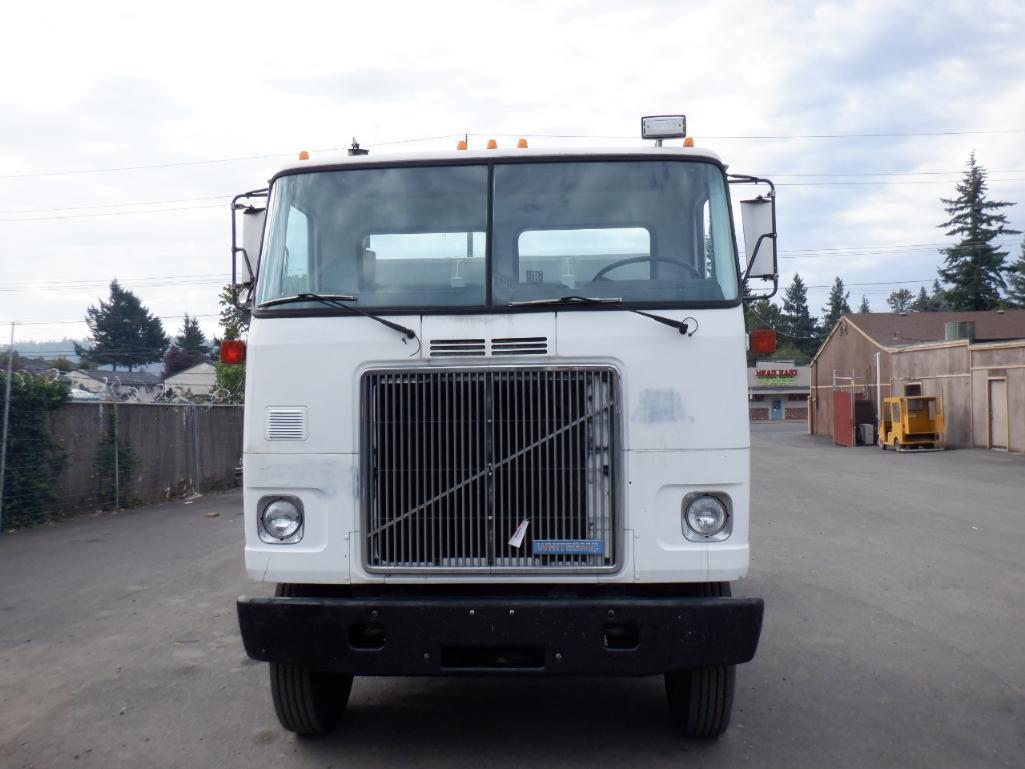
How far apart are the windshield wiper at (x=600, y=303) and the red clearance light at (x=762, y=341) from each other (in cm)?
66

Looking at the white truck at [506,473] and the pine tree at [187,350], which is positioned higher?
the pine tree at [187,350]

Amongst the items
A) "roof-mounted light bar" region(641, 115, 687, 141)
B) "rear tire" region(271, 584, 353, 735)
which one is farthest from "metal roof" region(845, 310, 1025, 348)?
"rear tire" region(271, 584, 353, 735)

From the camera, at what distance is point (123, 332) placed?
81375 mm

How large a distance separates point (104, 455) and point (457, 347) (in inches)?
456

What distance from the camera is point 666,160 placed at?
476 centimetres

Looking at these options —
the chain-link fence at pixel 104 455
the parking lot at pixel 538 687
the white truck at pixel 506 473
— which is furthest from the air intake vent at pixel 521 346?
the chain-link fence at pixel 104 455

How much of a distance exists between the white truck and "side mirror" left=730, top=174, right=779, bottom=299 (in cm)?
34

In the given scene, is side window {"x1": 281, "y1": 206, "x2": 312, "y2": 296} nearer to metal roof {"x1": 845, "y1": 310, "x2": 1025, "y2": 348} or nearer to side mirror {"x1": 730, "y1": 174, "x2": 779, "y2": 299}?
side mirror {"x1": 730, "y1": 174, "x2": 779, "y2": 299}

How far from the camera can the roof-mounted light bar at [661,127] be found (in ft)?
16.3

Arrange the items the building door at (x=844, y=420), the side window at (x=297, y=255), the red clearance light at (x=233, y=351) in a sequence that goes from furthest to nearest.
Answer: the building door at (x=844, y=420), the red clearance light at (x=233, y=351), the side window at (x=297, y=255)

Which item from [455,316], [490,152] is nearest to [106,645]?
[455,316]

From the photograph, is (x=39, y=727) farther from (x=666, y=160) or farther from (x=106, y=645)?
(x=666, y=160)

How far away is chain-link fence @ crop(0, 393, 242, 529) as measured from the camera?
12414 millimetres

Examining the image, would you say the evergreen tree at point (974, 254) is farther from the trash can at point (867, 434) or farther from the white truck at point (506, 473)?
the white truck at point (506, 473)
